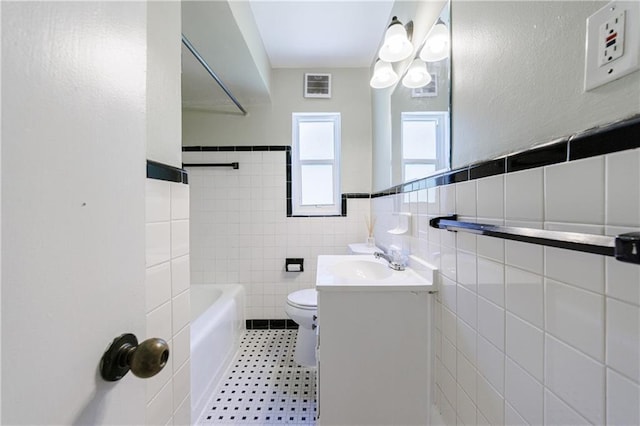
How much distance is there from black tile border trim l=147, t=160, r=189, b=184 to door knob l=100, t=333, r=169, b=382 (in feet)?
1.53

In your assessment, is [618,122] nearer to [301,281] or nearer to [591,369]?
[591,369]

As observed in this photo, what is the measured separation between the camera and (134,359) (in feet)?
1.15

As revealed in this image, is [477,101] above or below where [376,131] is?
below

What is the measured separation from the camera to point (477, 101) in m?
0.83

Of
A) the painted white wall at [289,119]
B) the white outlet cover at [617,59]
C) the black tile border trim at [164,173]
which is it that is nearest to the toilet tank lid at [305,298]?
the painted white wall at [289,119]

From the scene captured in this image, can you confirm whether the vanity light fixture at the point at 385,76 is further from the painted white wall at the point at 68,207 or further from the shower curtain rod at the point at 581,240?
the painted white wall at the point at 68,207

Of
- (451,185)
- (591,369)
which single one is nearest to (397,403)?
(591,369)

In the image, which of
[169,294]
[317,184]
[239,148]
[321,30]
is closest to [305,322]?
[169,294]

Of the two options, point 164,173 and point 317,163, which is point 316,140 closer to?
point 317,163

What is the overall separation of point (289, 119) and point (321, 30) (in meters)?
0.75

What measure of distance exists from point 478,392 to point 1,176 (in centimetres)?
110

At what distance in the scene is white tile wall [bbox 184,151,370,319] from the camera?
2.42m

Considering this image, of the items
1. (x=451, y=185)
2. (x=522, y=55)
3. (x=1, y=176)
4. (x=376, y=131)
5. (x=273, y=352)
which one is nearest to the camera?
(x=1, y=176)

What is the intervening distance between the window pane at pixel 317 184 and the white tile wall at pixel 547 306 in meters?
1.67
